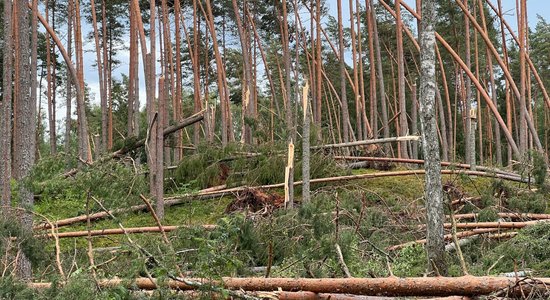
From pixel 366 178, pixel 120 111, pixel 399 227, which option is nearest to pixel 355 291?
pixel 399 227

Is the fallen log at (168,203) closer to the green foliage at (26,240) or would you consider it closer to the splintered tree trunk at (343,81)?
the green foliage at (26,240)

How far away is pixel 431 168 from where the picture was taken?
4.03 m

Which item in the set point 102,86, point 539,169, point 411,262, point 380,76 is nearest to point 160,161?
point 411,262

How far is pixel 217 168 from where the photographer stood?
902cm

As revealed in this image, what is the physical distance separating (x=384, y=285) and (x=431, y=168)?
102 cm

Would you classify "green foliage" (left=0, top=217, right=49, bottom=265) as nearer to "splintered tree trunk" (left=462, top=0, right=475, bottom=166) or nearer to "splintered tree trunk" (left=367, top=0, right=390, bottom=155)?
"splintered tree trunk" (left=462, top=0, right=475, bottom=166)

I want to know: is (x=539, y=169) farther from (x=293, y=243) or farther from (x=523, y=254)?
(x=293, y=243)

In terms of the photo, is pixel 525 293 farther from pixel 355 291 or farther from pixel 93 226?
pixel 93 226

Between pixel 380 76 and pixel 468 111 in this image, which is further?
pixel 468 111

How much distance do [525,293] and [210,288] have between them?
1800 mm

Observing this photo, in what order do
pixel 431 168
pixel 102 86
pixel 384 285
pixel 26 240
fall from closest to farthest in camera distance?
1. pixel 384 285
2. pixel 431 168
3. pixel 26 240
4. pixel 102 86

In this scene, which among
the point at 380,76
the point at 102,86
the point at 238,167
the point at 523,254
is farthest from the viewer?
the point at 102,86

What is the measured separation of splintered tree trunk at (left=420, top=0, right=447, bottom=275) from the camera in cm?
399

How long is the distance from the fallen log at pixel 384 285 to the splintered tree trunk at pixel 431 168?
0.59 m
